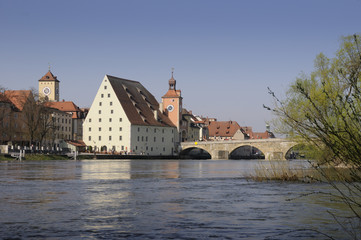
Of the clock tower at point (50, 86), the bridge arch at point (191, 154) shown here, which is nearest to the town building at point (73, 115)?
the clock tower at point (50, 86)

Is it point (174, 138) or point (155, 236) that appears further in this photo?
point (174, 138)

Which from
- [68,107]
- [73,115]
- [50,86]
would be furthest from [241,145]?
[50,86]

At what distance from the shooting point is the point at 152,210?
1658 cm

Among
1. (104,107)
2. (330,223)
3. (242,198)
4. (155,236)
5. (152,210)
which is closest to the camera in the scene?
(155,236)

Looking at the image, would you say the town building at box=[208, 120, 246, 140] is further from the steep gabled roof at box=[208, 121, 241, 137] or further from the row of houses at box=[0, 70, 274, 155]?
the row of houses at box=[0, 70, 274, 155]

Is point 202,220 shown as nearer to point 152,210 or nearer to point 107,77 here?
point 152,210

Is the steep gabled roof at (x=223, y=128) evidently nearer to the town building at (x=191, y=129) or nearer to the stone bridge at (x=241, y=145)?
the town building at (x=191, y=129)

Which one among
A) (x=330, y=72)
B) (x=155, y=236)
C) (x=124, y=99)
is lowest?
(x=155, y=236)

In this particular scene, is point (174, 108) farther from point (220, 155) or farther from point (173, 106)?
point (220, 155)

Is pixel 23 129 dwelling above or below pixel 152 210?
above

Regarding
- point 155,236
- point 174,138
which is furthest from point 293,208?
point 174,138

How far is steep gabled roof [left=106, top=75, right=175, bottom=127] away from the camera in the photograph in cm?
11675

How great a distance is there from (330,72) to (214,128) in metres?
141

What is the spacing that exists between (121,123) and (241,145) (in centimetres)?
2642
